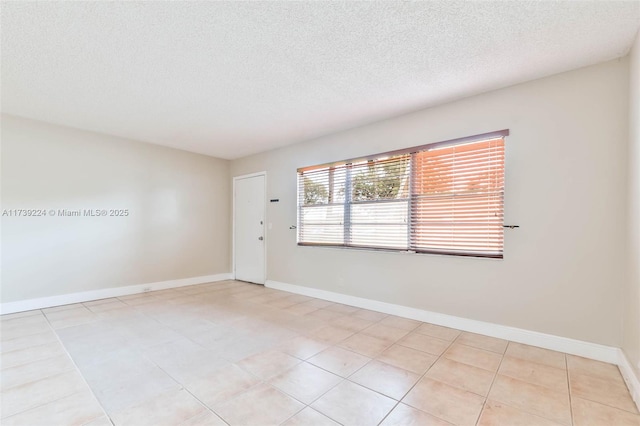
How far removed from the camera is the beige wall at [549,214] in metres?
2.45

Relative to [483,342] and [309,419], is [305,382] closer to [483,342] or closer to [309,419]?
[309,419]

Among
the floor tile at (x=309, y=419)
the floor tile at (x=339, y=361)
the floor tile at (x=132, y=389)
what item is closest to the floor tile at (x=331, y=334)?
the floor tile at (x=339, y=361)

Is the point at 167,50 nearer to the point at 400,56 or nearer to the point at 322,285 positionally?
the point at 400,56

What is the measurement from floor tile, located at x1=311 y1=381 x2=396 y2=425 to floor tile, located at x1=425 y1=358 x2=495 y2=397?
549 mm

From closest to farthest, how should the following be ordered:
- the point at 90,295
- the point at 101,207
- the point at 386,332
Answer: the point at 386,332 → the point at 90,295 → the point at 101,207

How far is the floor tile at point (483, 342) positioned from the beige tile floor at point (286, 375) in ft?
0.07

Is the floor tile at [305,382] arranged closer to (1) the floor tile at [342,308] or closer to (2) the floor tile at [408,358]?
(2) the floor tile at [408,358]

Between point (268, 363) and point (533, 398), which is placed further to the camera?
point (268, 363)

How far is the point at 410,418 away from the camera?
1.73 metres

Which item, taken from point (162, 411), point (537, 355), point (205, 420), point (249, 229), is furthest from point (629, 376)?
point (249, 229)

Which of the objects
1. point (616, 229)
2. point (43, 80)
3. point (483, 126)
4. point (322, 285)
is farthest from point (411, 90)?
point (43, 80)

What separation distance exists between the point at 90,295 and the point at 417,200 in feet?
16.5

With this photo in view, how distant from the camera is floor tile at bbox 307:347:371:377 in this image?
2.31 m

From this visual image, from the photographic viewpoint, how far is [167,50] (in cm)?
233
